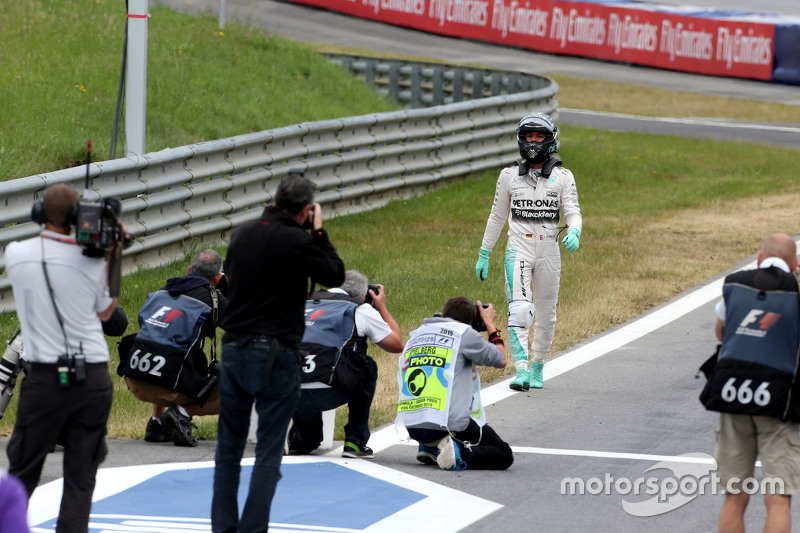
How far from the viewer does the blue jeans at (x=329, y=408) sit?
8.02m

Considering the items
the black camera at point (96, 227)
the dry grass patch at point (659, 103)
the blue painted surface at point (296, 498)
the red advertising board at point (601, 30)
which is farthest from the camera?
the red advertising board at point (601, 30)

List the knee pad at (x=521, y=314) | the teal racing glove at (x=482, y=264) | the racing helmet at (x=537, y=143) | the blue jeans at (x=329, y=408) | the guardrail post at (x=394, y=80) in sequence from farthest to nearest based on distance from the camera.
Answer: the guardrail post at (x=394, y=80) → the teal racing glove at (x=482, y=264) → the racing helmet at (x=537, y=143) → the knee pad at (x=521, y=314) → the blue jeans at (x=329, y=408)

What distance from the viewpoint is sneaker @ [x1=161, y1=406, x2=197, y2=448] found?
328 inches

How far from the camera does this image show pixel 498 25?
42.3m

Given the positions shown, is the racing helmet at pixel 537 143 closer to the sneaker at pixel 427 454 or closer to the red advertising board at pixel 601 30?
the sneaker at pixel 427 454

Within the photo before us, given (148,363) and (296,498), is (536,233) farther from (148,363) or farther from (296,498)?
(296,498)

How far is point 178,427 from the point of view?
8.33 m

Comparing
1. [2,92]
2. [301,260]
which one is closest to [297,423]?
[301,260]

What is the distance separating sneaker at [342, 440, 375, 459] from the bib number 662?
2.84 meters

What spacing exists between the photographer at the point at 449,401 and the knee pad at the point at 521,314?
5.77 feet

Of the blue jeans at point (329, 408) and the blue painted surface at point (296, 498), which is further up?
the blue jeans at point (329, 408)

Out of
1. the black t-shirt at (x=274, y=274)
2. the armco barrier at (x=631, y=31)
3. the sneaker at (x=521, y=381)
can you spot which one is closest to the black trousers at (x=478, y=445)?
the black t-shirt at (x=274, y=274)

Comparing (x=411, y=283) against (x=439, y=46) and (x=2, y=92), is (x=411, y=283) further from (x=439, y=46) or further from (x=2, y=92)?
(x=439, y=46)

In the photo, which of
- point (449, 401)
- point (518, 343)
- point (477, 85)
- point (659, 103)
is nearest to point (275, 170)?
point (518, 343)
